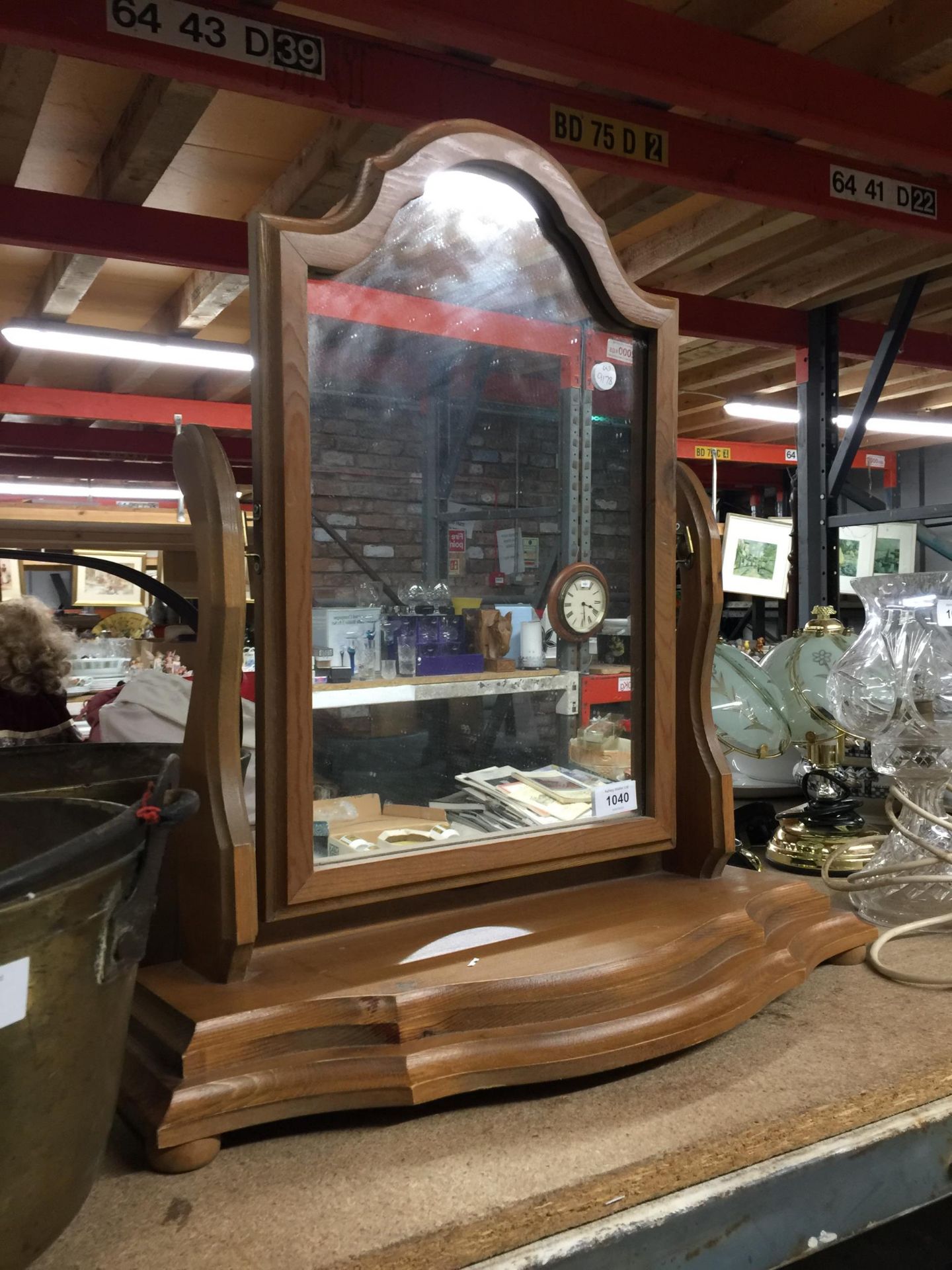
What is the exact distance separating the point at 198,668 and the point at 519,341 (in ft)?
1.63

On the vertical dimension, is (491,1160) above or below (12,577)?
below

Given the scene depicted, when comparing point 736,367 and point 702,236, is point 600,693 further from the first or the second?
point 736,367

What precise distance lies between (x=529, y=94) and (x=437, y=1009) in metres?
2.54

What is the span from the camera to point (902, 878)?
1.03m

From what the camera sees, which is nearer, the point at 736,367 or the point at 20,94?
the point at 20,94

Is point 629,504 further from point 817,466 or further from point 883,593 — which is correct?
point 817,466

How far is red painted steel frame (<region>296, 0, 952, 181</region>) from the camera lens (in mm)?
2021

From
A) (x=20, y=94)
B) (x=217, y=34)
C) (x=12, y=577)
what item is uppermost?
(x=20, y=94)

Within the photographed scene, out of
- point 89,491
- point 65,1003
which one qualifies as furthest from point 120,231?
point 89,491

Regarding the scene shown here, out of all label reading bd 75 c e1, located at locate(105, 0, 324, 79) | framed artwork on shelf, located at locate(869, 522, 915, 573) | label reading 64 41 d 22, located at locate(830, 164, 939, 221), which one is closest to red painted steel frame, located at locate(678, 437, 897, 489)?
framed artwork on shelf, located at locate(869, 522, 915, 573)

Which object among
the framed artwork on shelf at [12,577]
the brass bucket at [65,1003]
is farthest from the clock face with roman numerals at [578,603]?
the framed artwork on shelf at [12,577]

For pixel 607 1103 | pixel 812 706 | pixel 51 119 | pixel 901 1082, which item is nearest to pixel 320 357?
pixel 607 1103

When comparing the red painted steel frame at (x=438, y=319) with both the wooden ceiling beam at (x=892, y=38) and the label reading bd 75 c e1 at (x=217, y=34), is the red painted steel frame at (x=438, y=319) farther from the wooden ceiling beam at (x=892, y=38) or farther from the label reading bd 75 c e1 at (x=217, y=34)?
the wooden ceiling beam at (x=892, y=38)

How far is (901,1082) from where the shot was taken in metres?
0.72
